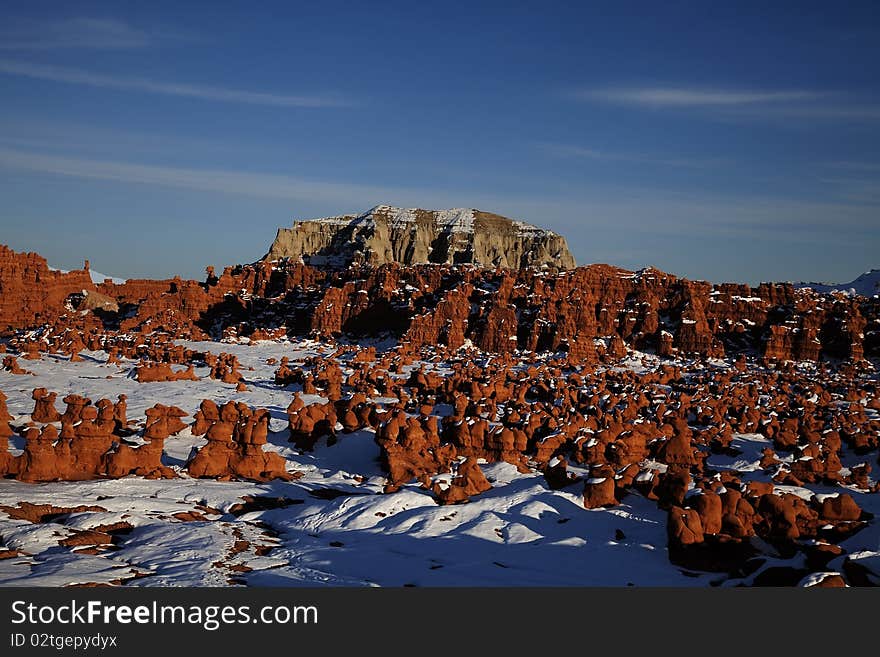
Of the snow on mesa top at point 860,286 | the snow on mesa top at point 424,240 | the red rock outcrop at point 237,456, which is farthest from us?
the snow on mesa top at point 424,240

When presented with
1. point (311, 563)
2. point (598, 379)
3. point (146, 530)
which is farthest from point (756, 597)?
point (598, 379)

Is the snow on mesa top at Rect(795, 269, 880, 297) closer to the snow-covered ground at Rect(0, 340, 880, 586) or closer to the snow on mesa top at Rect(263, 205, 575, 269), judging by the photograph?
the snow on mesa top at Rect(263, 205, 575, 269)

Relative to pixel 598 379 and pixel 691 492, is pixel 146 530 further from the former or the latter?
pixel 598 379

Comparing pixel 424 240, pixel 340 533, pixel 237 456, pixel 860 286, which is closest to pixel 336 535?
pixel 340 533

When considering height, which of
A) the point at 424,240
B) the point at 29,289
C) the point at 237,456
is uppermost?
the point at 424,240

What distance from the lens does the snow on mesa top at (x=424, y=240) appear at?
3991 inches

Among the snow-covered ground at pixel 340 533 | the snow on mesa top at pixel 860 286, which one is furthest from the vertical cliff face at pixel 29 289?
the snow on mesa top at pixel 860 286

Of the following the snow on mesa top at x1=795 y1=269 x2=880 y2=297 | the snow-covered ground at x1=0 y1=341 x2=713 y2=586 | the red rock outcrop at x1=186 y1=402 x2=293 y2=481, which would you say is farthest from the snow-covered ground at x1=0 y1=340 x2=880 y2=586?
the snow on mesa top at x1=795 y1=269 x2=880 y2=297

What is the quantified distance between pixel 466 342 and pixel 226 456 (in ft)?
119

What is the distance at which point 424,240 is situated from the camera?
4129 inches

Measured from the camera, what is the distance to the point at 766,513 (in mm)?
16906

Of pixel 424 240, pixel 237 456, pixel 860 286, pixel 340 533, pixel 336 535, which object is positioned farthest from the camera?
pixel 424 240

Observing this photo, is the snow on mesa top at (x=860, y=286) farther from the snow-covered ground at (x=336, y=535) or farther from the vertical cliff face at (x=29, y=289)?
the vertical cliff face at (x=29, y=289)

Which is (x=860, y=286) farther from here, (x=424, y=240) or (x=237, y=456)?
(x=237, y=456)
